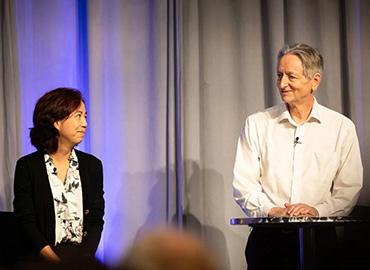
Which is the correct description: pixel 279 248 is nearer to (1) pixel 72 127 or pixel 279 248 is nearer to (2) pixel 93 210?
(2) pixel 93 210

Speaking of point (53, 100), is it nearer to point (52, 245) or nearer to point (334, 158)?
point (52, 245)

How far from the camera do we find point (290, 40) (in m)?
4.68

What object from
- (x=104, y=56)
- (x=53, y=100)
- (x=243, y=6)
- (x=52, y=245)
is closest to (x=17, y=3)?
(x=104, y=56)

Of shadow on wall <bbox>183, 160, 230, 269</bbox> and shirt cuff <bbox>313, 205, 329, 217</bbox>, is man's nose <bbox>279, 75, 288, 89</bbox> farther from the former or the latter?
shadow on wall <bbox>183, 160, 230, 269</bbox>

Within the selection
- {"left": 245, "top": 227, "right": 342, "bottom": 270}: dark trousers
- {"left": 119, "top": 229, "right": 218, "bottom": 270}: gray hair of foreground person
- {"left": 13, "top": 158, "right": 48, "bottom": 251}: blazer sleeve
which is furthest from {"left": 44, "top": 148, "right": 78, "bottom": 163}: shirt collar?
{"left": 119, "top": 229, "right": 218, "bottom": 270}: gray hair of foreground person

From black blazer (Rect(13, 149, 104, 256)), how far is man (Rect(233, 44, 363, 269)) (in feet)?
2.66

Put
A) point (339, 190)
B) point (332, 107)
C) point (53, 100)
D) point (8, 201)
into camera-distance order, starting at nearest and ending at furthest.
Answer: point (339, 190) < point (53, 100) < point (8, 201) < point (332, 107)

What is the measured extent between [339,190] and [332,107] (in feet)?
4.78

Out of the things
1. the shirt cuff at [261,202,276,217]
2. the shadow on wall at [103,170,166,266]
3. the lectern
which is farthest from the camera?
the shadow on wall at [103,170,166,266]

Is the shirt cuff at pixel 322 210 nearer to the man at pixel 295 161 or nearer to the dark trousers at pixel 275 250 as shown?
the man at pixel 295 161

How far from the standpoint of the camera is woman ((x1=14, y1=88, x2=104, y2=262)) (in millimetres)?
3391

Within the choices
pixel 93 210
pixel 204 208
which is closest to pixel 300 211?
pixel 93 210

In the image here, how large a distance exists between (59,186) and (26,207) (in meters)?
0.21

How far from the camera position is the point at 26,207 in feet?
11.2
